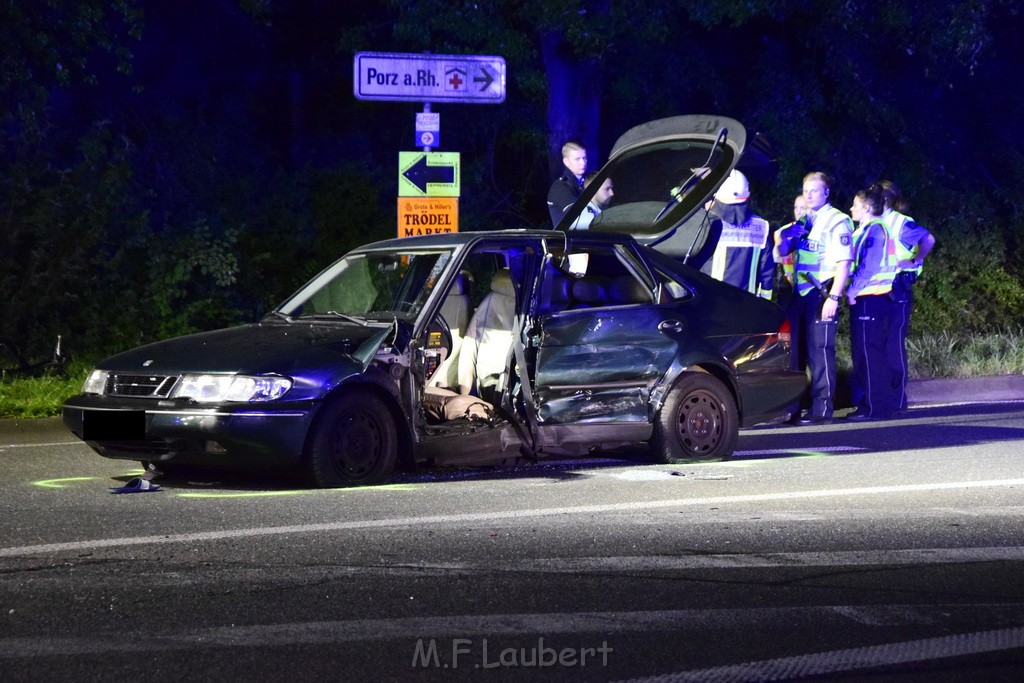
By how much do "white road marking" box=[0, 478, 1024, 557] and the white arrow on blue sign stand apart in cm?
567

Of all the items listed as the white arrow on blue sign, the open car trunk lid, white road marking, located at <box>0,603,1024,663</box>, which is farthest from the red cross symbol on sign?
white road marking, located at <box>0,603,1024,663</box>

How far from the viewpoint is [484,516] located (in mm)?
7539

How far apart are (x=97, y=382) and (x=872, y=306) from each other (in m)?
7.09

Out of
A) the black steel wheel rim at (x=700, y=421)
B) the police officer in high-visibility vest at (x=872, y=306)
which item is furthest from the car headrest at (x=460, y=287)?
the police officer in high-visibility vest at (x=872, y=306)

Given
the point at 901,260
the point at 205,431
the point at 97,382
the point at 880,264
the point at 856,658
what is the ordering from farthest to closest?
the point at 901,260 → the point at 880,264 → the point at 97,382 → the point at 205,431 → the point at 856,658

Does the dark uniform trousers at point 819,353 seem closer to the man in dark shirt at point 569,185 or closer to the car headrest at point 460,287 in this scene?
the man in dark shirt at point 569,185

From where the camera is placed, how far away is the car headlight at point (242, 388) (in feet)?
26.3

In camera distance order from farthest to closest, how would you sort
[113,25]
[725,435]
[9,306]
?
[113,25]
[9,306]
[725,435]

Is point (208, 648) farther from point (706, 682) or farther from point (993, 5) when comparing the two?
point (993, 5)

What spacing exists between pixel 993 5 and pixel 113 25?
13.8 m

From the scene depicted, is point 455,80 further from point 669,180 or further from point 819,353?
point 819,353

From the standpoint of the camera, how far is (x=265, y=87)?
21906 mm

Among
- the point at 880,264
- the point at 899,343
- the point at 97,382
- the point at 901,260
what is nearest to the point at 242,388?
the point at 97,382

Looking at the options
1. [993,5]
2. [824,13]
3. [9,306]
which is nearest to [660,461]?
[9,306]
